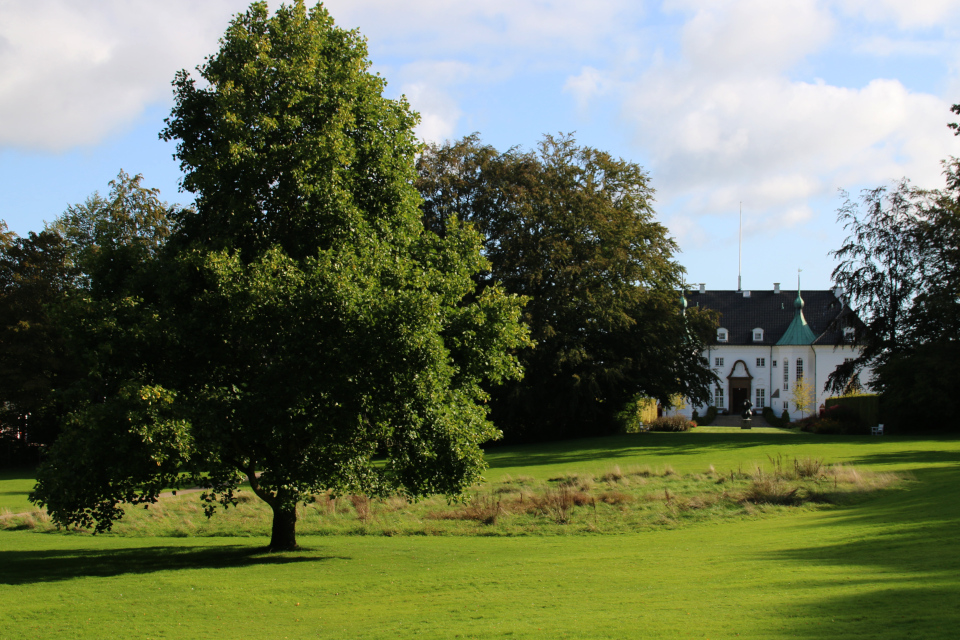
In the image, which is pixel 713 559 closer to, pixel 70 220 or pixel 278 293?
pixel 278 293

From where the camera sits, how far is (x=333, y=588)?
46.3ft

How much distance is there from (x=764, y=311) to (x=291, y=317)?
90.2 m

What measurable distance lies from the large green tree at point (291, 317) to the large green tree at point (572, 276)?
28.7 m

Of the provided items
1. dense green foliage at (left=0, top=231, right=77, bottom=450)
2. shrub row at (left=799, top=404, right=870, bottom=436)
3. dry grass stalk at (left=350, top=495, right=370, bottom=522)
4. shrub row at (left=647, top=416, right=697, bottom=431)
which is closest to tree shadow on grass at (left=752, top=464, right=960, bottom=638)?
dry grass stalk at (left=350, top=495, right=370, bottom=522)

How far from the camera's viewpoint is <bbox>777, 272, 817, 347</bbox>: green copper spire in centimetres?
9250

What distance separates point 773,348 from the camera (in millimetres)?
94562

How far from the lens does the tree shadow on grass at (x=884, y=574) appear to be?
879 cm

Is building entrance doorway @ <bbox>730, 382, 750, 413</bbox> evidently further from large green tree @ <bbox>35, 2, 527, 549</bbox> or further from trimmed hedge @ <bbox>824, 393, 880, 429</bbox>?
large green tree @ <bbox>35, 2, 527, 549</bbox>

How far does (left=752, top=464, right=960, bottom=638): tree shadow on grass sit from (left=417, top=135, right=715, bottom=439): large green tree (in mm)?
27580

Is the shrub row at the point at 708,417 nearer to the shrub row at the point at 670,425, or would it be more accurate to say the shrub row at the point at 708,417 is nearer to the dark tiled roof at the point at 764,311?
the dark tiled roof at the point at 764,311

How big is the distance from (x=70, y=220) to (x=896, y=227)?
167 ft

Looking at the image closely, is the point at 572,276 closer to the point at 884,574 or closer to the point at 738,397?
the point at 884,574

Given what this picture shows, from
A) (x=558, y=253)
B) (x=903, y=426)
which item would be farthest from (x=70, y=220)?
(x=903, y=426)

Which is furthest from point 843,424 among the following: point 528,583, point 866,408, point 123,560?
point 123,560
